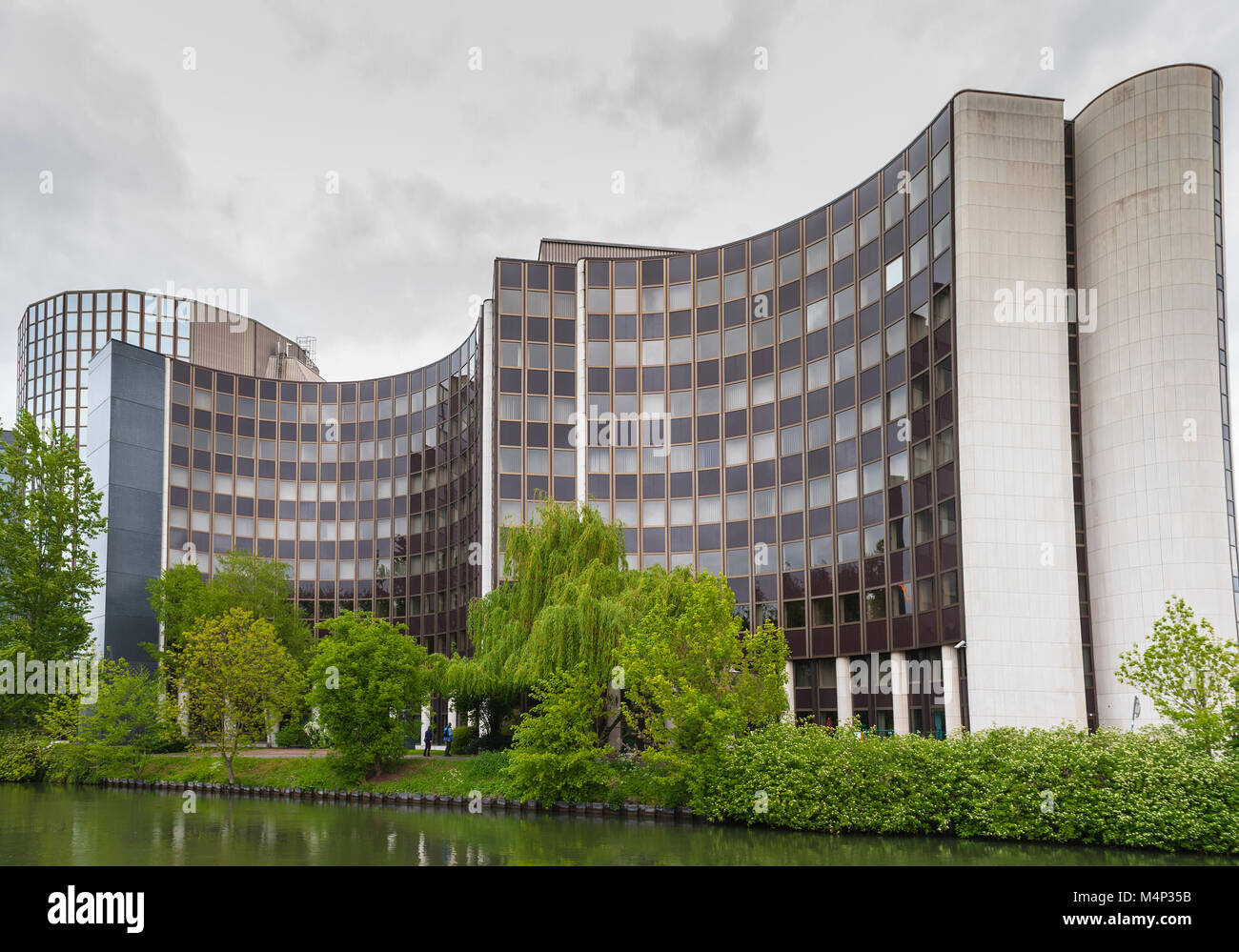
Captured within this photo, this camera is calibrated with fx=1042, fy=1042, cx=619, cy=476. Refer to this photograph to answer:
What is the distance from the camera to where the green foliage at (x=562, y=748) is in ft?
141

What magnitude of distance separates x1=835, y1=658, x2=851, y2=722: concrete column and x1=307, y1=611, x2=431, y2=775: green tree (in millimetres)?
23477

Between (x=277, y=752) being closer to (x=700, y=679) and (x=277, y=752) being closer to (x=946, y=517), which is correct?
(x=700, y=679)

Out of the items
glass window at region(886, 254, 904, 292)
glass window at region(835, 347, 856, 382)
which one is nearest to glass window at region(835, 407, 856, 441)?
glass window at region(835, 347, 856, 382)

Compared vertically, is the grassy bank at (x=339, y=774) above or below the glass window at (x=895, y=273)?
below

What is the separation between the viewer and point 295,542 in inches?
3725

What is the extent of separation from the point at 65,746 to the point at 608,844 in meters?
43.4

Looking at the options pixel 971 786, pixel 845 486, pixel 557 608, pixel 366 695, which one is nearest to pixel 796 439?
pixel 845 486

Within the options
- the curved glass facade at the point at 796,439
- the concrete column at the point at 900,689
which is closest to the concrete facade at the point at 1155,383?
the curved glass facade at the point at 796,439

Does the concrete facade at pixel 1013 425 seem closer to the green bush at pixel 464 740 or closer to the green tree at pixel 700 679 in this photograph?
the green tree at pixel 700 679

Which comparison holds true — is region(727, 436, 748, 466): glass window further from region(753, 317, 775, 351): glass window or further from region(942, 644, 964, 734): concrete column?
region(942, 644, 964, 734): concrete column

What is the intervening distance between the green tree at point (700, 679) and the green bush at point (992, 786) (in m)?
1.30

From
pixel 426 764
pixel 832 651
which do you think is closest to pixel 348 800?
pixel 426 764

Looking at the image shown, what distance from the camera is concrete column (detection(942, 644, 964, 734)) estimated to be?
163 ft

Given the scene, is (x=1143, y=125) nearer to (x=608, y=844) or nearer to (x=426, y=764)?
(x=608, y=844)
